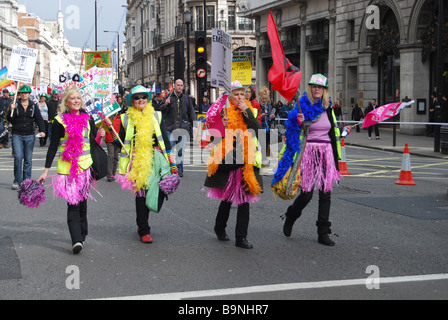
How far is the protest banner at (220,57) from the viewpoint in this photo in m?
7.23

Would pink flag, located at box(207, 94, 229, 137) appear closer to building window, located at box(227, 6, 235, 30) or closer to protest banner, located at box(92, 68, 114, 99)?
protest banner, located at box(92, 68, 114, 99)

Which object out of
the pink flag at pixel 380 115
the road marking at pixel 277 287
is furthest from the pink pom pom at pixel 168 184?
the pink flag at pixel 380 115

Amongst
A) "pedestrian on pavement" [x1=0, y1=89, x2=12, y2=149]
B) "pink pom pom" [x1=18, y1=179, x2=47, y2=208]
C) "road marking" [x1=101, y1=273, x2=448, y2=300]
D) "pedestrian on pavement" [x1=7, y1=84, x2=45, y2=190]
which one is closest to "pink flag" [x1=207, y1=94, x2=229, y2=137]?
"pink pom pom" [x1=18, y1=179, x2=47, y2=208]

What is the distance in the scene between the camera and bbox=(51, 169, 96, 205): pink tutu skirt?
22.5 feet

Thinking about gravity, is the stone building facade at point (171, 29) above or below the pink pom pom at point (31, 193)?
above

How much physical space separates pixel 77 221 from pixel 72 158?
68cm

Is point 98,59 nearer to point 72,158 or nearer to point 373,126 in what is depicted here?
point 373,126

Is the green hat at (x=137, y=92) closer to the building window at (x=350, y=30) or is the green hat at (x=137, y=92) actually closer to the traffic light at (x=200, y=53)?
the traffic light at (x=200, y=53)

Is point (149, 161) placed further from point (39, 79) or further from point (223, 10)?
point (39, 79)

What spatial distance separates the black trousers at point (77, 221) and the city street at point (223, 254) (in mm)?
174

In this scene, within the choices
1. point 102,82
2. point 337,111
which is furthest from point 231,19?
point 102,82
